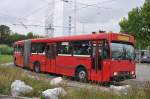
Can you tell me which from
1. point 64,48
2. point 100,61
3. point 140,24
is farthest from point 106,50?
point 140,24

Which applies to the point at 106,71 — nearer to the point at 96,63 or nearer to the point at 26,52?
the point at 96,63

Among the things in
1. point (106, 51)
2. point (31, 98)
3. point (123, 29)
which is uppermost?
point (123, 29)

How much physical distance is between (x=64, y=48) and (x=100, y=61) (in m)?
4.57

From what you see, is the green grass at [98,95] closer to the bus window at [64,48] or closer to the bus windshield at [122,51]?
the bus windshield at [122,51]

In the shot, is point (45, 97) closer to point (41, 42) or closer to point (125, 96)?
point (125, 96)

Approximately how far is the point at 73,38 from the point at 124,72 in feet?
Answer: 13.3

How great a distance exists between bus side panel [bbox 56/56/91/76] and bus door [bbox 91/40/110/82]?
2.03ft

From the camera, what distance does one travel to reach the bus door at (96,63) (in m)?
19.8

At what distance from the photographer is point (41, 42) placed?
2764 centimetres

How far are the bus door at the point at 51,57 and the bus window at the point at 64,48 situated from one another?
2.53 feet

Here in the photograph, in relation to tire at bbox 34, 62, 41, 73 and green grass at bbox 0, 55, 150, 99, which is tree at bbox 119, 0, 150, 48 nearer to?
tire at bbox 34, 62, 41, 73

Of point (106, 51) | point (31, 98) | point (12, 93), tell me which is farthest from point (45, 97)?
point (106, 51)

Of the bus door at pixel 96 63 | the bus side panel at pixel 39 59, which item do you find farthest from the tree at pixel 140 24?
the bus door at pixel 96 63

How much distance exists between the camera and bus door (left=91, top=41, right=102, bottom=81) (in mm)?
19766
